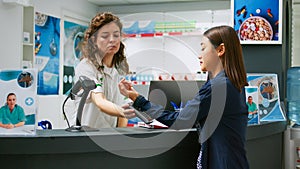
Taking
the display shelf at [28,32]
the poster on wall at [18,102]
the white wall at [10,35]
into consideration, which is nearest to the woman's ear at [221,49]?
the poster on wall at [18,102]

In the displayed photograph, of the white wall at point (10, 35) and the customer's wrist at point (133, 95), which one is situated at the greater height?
the white wall at point (10, 35)

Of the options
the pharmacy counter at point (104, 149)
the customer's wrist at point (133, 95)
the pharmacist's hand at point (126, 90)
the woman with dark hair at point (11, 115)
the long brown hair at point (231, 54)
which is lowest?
the pharmacy counter at point (104, 149)

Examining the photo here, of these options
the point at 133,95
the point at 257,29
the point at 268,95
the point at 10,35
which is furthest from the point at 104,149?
the point at 10,35

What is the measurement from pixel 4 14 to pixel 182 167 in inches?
118

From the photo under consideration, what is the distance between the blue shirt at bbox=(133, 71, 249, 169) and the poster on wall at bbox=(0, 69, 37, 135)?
52 cm

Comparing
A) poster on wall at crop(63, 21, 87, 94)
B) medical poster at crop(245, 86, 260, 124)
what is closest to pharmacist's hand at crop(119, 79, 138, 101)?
medical poster at crop(245, 86, 260, 124)

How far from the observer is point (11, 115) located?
155cm

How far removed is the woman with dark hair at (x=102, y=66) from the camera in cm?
189

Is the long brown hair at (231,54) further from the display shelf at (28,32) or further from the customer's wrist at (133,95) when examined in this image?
the display shelf at (28,32)

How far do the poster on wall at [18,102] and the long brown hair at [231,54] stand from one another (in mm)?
810

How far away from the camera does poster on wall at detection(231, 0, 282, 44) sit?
2.75 metres

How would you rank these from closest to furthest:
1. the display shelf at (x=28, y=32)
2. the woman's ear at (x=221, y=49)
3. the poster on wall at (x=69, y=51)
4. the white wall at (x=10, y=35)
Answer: the woman's ear at (x=221, y=49) < the white wall at (x=10, y=35) < the display shelf at (x=28, y=32) < the poster on wall at (x=69, y=51)

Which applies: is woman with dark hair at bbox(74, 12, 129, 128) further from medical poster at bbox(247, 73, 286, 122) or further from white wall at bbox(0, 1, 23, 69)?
white wall at bbox(0, 1, 23, 69)

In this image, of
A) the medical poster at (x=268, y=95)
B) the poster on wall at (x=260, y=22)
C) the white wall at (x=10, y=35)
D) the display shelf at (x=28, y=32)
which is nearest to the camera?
the medical poster at (x=268, y=95)
